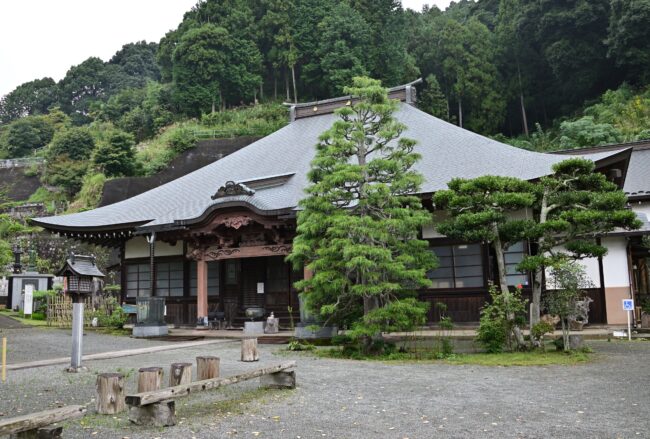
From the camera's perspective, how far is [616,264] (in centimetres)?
1323

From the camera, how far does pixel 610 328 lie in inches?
500

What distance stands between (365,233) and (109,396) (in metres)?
5.26

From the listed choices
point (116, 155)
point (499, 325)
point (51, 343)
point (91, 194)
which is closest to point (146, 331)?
point (51, 343)

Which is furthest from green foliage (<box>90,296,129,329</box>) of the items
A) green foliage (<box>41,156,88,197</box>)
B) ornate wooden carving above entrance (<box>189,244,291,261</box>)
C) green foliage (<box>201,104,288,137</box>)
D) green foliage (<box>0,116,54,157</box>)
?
green foliage (<box>0,116,54,157</box>)

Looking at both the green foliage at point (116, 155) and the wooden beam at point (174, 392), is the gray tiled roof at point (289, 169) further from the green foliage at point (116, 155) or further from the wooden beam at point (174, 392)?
the green foliage at point (116, 155)

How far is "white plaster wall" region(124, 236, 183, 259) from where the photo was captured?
56.4 ft

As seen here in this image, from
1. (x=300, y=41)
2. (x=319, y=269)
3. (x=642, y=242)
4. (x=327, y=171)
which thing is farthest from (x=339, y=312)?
(x=300, y=41)

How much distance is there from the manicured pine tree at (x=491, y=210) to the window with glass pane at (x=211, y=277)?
8.99 metres

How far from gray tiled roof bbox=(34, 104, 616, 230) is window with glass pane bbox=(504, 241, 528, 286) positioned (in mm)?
1787

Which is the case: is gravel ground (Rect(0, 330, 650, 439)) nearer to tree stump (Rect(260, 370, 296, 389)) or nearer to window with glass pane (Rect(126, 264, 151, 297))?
tree stump (Rect(260, 370, 296, 389))

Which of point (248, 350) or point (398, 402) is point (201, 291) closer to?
point (248, 350)

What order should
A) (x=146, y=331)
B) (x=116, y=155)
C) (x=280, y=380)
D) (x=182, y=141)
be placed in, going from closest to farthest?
(x=280, y=380), (x=146, y=331), (x=182, y=141), (x=116, y=155)

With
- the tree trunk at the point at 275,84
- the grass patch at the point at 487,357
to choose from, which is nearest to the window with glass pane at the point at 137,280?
the grass patch at the point at 487,357

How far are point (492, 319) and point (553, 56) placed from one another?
30.3 metres
